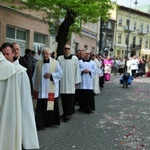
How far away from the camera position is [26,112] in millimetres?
4207

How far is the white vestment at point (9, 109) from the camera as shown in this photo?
156 inches

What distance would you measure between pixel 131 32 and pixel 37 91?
6507 centimetres

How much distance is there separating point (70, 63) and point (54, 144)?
2.87 metres

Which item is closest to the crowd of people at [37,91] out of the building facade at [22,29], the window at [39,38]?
the building facade at [22,29]

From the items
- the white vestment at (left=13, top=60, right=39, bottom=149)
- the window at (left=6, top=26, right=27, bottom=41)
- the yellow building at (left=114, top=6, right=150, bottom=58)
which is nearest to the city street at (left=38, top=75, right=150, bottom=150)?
the white vestment at (left=13, top=60, right=39, bottom=149)

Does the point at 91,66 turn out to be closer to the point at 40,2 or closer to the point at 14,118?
the point at 40,2

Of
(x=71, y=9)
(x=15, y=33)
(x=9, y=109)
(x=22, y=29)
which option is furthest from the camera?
(x=22, y=29)

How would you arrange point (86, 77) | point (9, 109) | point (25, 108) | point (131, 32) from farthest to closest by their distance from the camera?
point (131, 32) < point (86, 77) < point (25, 108) < point (9, 109)

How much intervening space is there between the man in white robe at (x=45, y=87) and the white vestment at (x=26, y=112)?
3078 millimetres

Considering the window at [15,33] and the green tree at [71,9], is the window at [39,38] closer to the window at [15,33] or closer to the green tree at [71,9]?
the window at [15,33]

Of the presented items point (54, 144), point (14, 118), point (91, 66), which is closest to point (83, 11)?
point (91, 66)

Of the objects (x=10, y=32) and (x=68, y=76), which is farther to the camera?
(x=10, y=32)

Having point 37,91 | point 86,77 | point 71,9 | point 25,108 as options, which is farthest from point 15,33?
point 25,108

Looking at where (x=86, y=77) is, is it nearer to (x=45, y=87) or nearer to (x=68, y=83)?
(x=68, y=83)
